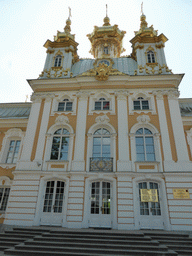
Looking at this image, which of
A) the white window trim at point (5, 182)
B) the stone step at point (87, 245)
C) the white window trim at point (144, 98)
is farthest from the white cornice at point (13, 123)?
the stone step at point (87, 245)

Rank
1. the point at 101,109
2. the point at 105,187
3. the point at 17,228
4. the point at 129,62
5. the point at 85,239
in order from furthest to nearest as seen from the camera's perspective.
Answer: the point at 129,62 → the point at 101,109 → the point at 105,187 → the point at 17,228 → the point at 85,239

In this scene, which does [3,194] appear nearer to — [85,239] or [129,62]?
[85,239]

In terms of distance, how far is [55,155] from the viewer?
1361cm

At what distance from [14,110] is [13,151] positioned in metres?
5.20

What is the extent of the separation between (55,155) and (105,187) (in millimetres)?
4187

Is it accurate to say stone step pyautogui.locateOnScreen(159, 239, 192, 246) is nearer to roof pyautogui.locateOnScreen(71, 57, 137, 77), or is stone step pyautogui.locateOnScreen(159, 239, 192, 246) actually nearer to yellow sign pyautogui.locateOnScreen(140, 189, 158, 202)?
yellow sign pyautogui.locateOnScreen(140, 189, 158, 202)

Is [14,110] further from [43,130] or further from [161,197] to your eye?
[161,197]

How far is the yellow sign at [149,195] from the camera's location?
1162 centimetres

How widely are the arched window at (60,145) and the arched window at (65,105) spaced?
→ 1878 millimetres

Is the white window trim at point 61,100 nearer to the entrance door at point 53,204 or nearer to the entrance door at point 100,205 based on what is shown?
the entrance door at point 53,204

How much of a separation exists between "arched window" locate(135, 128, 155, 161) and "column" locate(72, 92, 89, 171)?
3842 mm

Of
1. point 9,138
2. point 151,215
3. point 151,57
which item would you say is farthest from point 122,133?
point 9,138

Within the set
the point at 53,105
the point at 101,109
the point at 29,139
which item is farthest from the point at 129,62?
the point at 29,139

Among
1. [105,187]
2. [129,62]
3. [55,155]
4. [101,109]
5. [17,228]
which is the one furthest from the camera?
[129,62]
